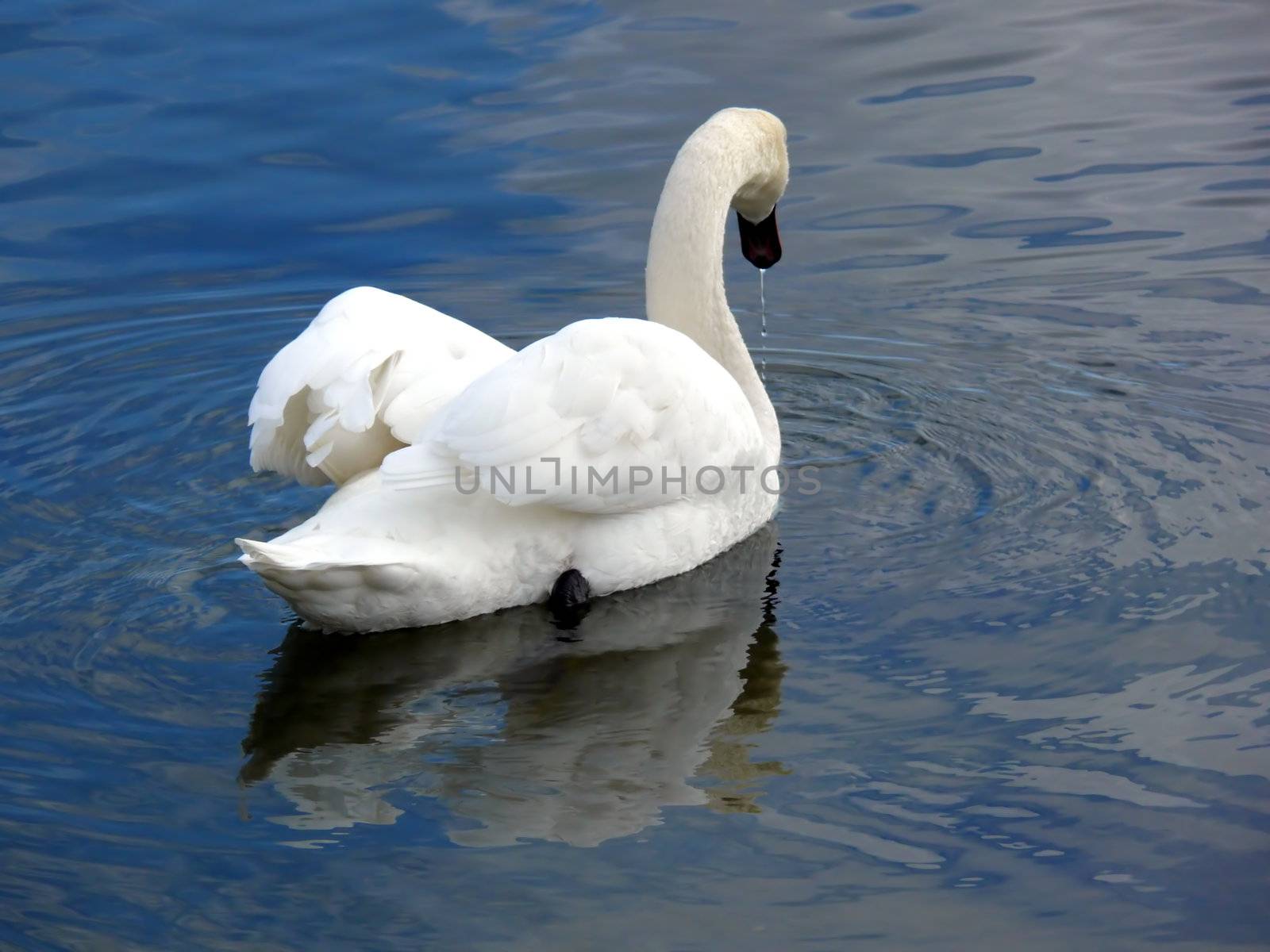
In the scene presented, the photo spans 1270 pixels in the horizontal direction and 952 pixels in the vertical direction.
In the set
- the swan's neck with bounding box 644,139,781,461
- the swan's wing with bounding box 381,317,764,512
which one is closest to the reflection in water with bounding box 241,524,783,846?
the swan's wing with bounding box 381,317,764,512

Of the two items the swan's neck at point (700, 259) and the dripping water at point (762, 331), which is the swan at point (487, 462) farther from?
the dripping water at point (762, 331)

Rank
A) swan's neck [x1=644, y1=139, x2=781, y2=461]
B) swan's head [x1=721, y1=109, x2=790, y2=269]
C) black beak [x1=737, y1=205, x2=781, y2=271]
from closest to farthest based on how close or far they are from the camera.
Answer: swan's neck [x1=644, y1=139, x2=781, y2=461] < swan's head [x1=721, y1=109, x2=790, y2=269] < black beak [x1=737, y1=205, x2=781, y2=271]

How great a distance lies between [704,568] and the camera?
729 centimetres

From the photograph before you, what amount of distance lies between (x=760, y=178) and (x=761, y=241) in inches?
20.9

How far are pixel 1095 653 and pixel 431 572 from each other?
228 centimetres

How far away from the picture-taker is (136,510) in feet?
24.8

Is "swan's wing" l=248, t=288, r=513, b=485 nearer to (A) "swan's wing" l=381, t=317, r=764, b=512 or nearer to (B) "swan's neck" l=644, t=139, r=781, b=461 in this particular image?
(A) "swan's wing" l=381, t=317, r=764, b=512

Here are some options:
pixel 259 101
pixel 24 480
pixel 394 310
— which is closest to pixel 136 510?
→ pixel 24 480

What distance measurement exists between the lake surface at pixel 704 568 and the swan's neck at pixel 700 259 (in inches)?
25.7

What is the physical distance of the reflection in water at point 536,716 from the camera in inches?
211

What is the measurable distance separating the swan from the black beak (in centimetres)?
177

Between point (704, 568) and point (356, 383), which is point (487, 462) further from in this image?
point (704, 568)

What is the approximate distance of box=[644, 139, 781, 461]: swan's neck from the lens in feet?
25.7

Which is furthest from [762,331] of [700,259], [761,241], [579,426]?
[579,426]
